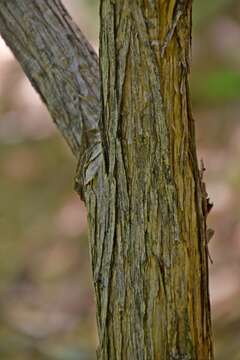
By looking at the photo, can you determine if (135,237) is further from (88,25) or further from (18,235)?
(88,25)

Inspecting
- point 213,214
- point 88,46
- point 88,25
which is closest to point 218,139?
point 213,214

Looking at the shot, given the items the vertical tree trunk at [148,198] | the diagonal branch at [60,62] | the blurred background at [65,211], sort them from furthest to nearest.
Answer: the blurred background at [65,211], the diagonal branch at [60,62], the vertical tree trunk at [148,198]

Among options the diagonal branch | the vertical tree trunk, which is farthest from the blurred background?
the vertical tree trunk

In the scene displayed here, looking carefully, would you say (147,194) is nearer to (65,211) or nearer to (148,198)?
(148,198)

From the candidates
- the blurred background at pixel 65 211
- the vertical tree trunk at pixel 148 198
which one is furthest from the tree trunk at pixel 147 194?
the blurred background at pixel 65 211

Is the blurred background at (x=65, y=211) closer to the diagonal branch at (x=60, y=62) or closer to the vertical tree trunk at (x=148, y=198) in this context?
the diagonal branch at (x=60, y=62)

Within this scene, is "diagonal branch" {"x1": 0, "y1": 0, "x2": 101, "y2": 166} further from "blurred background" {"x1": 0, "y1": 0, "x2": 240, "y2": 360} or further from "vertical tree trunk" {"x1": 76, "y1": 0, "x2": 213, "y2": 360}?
"blurred background" {"x1": 0, "y1": 0, "x2": 240, "y2": 360}

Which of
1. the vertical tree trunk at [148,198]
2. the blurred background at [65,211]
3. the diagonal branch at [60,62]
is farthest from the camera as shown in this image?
the blurred background at [65,211]
